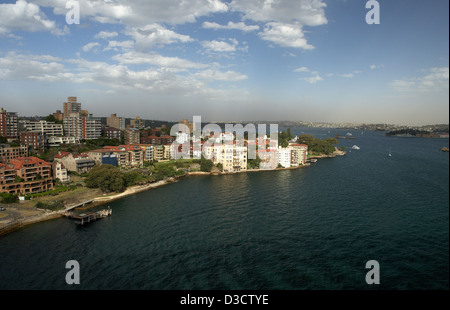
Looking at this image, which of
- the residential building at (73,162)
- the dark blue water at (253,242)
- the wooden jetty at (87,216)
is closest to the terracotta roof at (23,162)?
the residential building at (73,162)

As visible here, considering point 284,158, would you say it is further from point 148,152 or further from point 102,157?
point 102,157

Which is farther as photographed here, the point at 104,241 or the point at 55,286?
the point at 104,241

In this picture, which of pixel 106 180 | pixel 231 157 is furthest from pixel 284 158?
pixel 106 180
